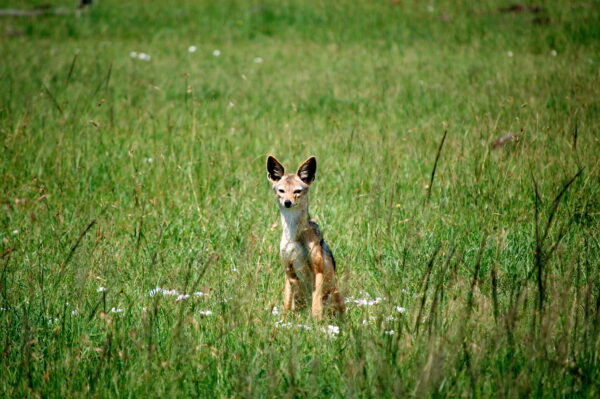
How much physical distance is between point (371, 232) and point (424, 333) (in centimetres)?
Answer: 210

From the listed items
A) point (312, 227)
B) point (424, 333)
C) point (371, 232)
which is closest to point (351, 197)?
point (371, 232)

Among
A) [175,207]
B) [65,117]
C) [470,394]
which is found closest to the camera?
[470,394]

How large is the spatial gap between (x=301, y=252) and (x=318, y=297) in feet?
1.25

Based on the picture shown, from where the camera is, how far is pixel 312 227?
14.9ft

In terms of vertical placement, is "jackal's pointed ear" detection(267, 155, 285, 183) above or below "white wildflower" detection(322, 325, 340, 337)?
above

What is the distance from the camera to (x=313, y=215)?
5832mm

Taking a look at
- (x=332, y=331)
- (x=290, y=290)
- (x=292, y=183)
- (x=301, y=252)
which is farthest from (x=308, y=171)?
(x=332, y=331)

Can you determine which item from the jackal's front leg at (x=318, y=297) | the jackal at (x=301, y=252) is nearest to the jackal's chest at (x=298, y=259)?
the jackal at (x=301, y=252)

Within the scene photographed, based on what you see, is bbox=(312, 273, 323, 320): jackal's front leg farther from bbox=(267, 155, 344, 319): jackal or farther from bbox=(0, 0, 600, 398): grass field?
bbox=(0, 0, 600, 398): grass field

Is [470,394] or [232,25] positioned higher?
[232,25]

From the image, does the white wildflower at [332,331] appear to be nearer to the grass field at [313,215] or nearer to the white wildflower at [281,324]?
the grass field at [313,215]

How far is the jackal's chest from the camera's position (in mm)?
4457

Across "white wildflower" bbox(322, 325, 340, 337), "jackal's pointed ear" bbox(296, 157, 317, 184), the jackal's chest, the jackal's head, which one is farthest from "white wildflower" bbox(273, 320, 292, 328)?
"jackal's pointed ear" bbox(296, 157, 317, 184)

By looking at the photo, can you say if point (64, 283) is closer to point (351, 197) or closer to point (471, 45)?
point (351, 197)
